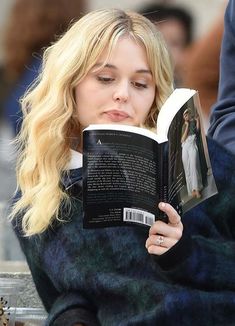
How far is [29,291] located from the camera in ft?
15.0

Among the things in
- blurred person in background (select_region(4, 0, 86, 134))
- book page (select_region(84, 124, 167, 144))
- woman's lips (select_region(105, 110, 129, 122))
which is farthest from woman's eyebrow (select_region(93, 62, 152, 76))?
blurred person in background (select_region(4, 0, 86, 134))

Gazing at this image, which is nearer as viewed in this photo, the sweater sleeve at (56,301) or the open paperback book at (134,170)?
the open paperback book at (134,170)

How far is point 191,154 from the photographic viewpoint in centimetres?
363

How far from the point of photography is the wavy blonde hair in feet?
Result: 12.8

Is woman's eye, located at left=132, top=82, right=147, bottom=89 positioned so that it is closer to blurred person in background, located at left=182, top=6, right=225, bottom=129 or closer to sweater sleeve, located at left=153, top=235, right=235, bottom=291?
sweater sleeve, located at left=153, top=235, right=235, bottom=291

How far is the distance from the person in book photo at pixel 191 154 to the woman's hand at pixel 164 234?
116 mm

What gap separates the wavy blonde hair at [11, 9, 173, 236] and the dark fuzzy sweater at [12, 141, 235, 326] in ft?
0.22

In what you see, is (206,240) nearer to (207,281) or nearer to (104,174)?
(207,281)

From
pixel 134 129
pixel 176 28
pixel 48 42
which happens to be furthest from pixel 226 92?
pixel 176 28

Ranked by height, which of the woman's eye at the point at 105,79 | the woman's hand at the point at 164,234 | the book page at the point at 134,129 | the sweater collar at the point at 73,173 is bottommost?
the woman's hand at the point at 164,234

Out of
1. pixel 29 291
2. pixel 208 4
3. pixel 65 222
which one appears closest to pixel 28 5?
pixel 208 4

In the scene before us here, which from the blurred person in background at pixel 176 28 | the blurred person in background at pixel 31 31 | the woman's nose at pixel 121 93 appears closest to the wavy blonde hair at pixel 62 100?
the woman's nose at pixel 121 93

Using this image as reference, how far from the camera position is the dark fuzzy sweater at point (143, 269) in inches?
146

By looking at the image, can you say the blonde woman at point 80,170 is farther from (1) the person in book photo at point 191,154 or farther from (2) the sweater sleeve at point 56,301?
(1) the person in book photo at point 191,154
